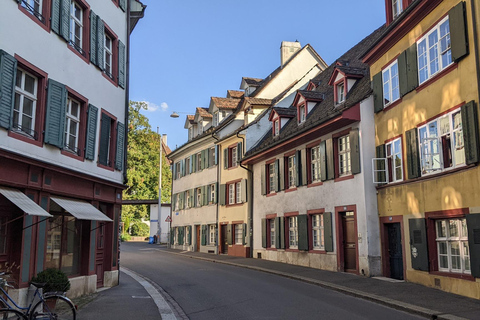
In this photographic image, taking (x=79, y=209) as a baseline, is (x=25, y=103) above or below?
Result: above

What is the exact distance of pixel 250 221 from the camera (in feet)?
97.6

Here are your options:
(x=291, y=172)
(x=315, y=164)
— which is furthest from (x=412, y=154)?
(x=291, y=172)

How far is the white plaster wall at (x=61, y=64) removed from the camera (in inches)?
416

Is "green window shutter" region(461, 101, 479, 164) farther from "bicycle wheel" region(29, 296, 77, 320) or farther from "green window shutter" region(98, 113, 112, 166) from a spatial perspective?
"green window shutter" region(98, 113, 112, 166)

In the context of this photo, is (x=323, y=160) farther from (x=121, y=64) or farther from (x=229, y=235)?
(x=229, y=235)

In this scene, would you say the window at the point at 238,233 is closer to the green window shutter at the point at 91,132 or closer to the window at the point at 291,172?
the window at the point at 291,172

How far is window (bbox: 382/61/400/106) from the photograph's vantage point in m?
16.9

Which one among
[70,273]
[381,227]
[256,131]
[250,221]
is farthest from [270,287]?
[256,131]

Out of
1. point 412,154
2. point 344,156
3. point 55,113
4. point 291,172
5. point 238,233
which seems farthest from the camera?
point 238,233

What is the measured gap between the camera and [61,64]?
41.9 ft

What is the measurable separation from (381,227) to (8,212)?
1247 centimetres

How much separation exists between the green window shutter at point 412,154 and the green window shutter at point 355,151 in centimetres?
273

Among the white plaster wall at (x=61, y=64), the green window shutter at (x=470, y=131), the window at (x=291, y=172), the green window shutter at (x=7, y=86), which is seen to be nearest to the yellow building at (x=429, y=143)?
the green window shutter at (x=470, y=131)

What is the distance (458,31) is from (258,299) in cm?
880
